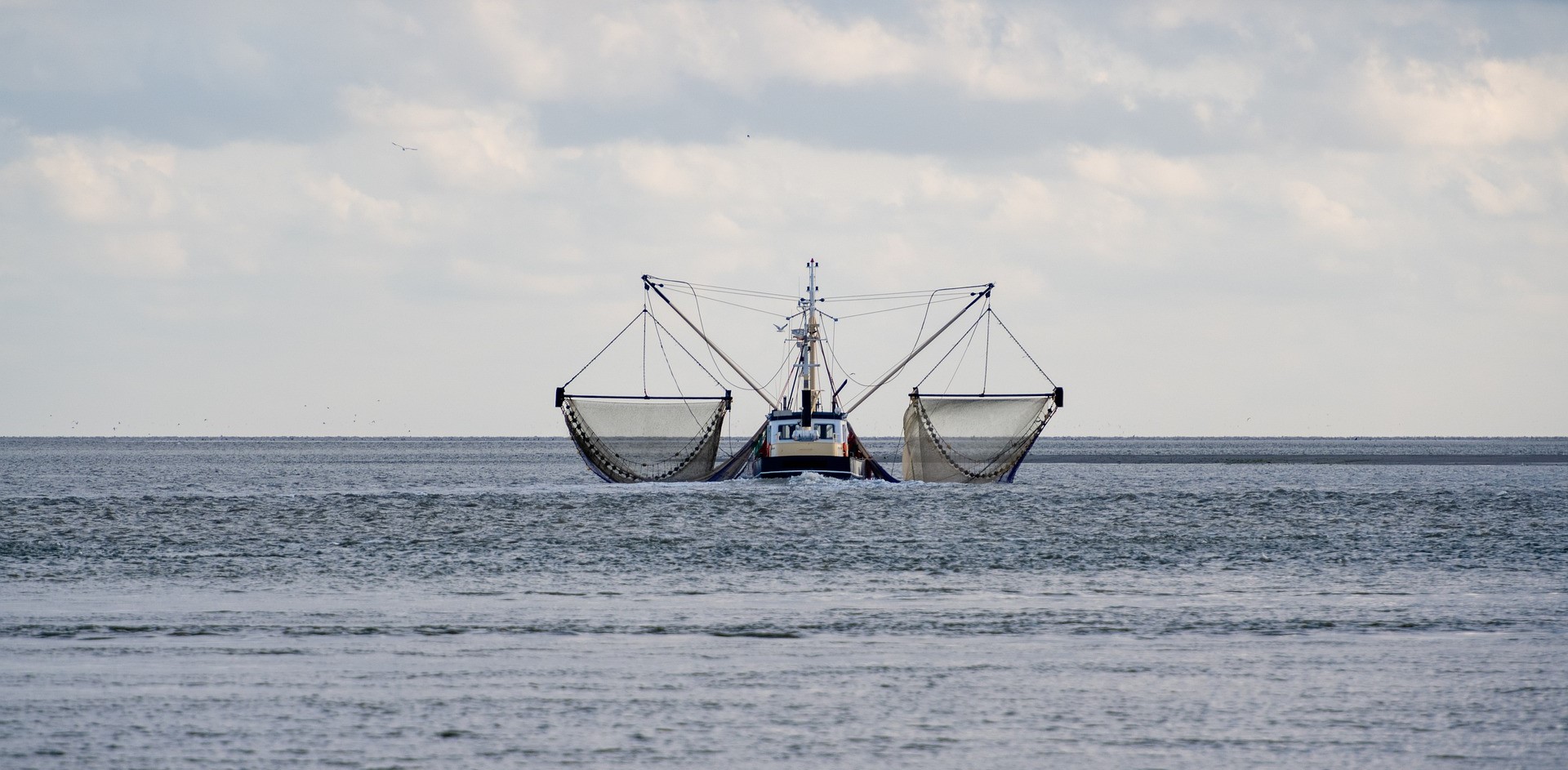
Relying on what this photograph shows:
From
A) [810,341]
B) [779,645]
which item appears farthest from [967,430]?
[779,645]

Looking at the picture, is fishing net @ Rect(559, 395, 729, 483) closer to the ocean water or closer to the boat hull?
the boat hull

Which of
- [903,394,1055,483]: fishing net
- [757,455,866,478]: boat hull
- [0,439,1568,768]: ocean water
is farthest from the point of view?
[903,394,1055,483]: fishing net

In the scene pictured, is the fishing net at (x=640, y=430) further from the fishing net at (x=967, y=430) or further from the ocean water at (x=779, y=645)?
the ocean water at (x=779, y=645)

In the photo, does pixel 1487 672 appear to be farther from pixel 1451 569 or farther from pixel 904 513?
pixel 904 513

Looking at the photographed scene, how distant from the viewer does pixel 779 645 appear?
25688mm

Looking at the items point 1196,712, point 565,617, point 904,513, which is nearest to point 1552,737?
point 1196,712

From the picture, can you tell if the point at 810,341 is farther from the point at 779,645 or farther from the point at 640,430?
the point at 779,645

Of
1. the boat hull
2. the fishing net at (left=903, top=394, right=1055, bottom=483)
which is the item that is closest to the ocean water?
the boat hull

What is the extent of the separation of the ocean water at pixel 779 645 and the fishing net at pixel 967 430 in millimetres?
29349

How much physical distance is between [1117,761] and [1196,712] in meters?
3.09

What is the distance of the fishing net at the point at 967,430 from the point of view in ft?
287

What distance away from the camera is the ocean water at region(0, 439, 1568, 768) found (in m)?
18.1

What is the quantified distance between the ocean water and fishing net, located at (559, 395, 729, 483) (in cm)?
2799

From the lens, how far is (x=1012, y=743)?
18.1 m
